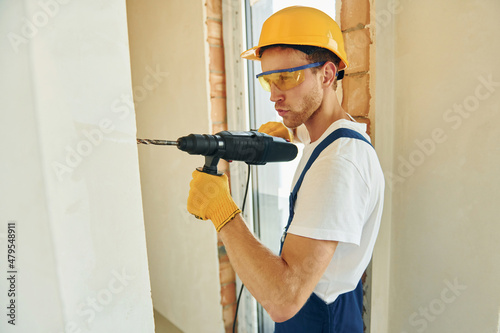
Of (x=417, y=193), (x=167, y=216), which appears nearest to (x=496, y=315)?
(x=417, y=193)

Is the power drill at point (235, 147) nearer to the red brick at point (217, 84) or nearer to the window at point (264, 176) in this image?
the window at point (264, 176)

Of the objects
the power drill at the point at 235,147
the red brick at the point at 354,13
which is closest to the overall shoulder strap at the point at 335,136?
the power drill at the point at 235,147

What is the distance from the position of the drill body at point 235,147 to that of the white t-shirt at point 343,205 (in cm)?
20

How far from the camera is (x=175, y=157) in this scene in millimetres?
2203

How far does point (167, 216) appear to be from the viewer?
2377 mm

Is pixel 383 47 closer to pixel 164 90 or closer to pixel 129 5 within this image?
pixel 164 90

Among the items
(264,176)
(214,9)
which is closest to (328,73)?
(264,176)

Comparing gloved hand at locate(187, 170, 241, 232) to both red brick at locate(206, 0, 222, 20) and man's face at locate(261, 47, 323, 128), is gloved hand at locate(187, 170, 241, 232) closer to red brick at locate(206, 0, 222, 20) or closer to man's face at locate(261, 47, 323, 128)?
man's face at locate(261, 47, 323, 128)

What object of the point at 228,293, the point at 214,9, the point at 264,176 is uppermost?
the point at 214,9

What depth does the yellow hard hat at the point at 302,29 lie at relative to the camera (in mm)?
1046

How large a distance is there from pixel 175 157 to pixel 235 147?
1271 millimetres

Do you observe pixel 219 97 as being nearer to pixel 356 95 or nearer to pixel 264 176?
pixel 264 176

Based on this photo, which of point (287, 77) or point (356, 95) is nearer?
point (287, 77)

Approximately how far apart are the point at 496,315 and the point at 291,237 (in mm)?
698
